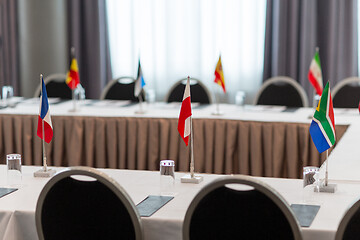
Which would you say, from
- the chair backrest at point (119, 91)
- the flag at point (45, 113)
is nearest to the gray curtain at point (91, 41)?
the chair backrest at point (119, 91)

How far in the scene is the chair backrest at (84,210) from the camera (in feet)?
8.47

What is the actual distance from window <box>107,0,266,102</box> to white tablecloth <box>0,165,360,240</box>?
12.6 feet

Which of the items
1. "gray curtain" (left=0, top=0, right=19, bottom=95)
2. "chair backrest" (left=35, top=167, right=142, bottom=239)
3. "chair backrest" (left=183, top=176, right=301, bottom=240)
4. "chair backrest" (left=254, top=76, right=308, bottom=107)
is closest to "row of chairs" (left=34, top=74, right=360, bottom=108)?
"chair backrest" (left=254, top=76, right=308, bottom=107)

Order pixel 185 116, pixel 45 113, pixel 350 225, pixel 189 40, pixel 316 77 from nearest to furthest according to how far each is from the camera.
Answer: pixel 350 225 < pixel 185 116 < pixel 45 113 < pixel 316 77 < pixel 189 40

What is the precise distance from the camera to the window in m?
7.01

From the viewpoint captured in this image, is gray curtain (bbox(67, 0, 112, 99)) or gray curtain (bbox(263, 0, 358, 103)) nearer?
gray curtain (bbox(263, 0, 358, 103))

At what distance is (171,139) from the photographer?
5.01 metres

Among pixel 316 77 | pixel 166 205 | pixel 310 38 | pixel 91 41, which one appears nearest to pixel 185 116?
pixel 166 205

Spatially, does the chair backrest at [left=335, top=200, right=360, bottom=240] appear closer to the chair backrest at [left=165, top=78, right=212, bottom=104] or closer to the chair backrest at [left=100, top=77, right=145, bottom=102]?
the chair backrest at [left=165, top=78, right=212, bottom=104]

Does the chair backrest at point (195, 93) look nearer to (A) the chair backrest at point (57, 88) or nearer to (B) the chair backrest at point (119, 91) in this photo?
(B) the chair backrest at point (119, 91)

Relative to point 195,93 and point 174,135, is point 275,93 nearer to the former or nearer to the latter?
point 195,93

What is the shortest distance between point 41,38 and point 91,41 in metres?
0.66

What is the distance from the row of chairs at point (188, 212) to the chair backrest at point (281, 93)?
3310mm

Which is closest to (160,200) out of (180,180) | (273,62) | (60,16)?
(180,180)
